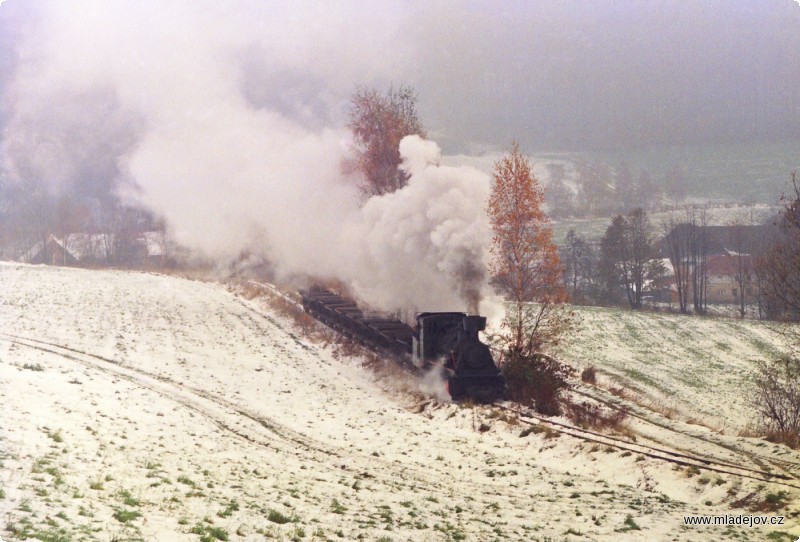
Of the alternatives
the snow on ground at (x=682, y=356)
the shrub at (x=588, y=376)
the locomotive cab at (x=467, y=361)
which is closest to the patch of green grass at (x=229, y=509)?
the locomotive cab at (x=467, y=361)

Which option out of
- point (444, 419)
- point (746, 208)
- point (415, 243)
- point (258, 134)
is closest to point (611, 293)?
point (258, 134)

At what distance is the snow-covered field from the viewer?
30.3ft

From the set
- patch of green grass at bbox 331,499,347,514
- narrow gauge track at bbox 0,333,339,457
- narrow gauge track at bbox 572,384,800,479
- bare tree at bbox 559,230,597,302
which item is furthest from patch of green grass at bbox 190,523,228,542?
bare tree at bbox 559,230,597,302

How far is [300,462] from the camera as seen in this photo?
45.4ft

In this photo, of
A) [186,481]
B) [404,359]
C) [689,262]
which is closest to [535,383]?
[404,359]

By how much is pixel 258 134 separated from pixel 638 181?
95.6m

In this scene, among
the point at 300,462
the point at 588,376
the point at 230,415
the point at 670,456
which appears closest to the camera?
the point at 670,456

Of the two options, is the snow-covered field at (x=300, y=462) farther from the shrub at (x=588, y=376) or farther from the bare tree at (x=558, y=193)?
the bare tree at (x=558, y=193)

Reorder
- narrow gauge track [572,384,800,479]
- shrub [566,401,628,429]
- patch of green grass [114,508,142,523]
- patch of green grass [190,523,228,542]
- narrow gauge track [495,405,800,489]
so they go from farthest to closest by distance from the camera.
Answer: shrub [566,401,628,429]
narrow gauge track [572,384,800,479]
narrow gauge track [495,405,800,489]
patch of green grass [114,508,142,523]
patch of green grass [190,523,228,542]

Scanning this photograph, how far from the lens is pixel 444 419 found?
18328 millimetres

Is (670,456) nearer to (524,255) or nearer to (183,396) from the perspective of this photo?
(524,255)

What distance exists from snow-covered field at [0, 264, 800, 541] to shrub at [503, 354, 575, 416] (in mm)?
1785

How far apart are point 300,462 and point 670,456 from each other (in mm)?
7687

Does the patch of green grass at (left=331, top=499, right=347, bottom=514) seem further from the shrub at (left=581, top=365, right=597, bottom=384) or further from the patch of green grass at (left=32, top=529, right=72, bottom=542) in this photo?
the shrub at (left=581, top=365, right=597, bottom=384)
